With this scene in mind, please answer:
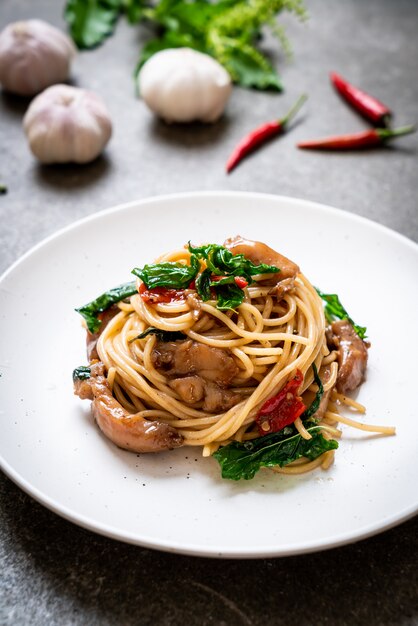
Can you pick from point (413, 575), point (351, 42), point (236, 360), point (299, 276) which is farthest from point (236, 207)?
point (351, 42)

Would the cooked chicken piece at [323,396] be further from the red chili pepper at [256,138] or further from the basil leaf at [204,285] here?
the red chili pepper at [256,138]

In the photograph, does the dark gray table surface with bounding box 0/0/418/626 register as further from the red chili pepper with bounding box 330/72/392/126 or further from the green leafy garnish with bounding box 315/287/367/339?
the green leafy garnish with bounding box 315/287/367/339

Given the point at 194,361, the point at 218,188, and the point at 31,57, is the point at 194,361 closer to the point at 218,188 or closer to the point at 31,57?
the point at 218,188

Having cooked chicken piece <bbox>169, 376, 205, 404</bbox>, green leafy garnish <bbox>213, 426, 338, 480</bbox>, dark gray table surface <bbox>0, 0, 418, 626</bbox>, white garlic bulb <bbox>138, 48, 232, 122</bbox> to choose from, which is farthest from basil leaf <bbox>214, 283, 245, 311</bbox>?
white garlic bulb <bbox>138, 48, 232, 122</bbox>

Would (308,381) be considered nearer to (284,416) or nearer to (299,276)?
(284,416)

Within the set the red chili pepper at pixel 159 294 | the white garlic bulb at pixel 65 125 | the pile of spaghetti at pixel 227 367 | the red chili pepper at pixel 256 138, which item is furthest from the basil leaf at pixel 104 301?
the red chili pepper at pixel 256 138

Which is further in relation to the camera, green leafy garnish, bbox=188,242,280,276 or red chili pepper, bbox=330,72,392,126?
red chili pepper, bbox=330,72,392,126

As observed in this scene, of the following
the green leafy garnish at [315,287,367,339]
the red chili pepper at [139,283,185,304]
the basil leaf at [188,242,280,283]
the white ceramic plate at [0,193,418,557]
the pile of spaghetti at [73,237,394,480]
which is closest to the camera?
the white ceramic plate at [0,193,418,557]
